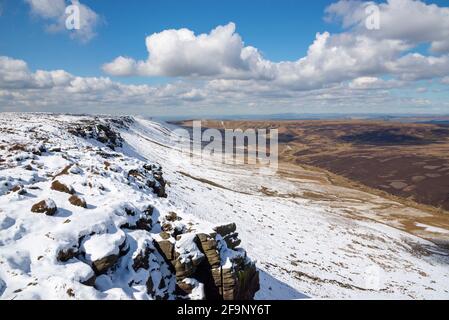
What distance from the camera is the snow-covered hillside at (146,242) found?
1450cm

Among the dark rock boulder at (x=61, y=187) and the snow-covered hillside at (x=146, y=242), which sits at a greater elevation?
the dark rock boulder at (x=61, y=187)

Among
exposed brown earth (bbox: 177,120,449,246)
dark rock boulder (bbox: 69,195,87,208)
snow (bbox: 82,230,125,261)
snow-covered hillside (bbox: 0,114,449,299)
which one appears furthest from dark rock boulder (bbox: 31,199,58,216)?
exposed brown earth (bbox: 177,120,449,246)

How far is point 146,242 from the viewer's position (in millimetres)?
17031

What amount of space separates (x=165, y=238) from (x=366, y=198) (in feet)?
228

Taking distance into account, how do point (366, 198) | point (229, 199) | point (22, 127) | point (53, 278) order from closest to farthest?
point (53, 278), point (22, 127), point (229, 199), point (366, 198)

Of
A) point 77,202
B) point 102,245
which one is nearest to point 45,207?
point 77,202

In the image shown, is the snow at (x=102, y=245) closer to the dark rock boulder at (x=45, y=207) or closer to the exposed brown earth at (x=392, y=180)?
the dark rock boulder at (x=45, y=207)

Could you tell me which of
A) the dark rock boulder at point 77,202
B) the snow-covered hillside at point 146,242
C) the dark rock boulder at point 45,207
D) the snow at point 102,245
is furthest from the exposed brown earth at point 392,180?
the dark rock boulder at point 45,207

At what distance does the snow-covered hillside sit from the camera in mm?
14500

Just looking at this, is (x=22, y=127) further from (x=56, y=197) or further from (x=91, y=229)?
(x=91, y=229)

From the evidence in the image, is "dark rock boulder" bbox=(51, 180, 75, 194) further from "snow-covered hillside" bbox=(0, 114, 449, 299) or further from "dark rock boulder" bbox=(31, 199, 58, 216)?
"dark rock boulder" bbox=(31, 199, 58, 216)

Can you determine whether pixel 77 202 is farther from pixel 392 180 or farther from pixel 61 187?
pixel 392 180

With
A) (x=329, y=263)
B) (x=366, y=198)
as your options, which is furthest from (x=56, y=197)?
(x=366, y=198)
